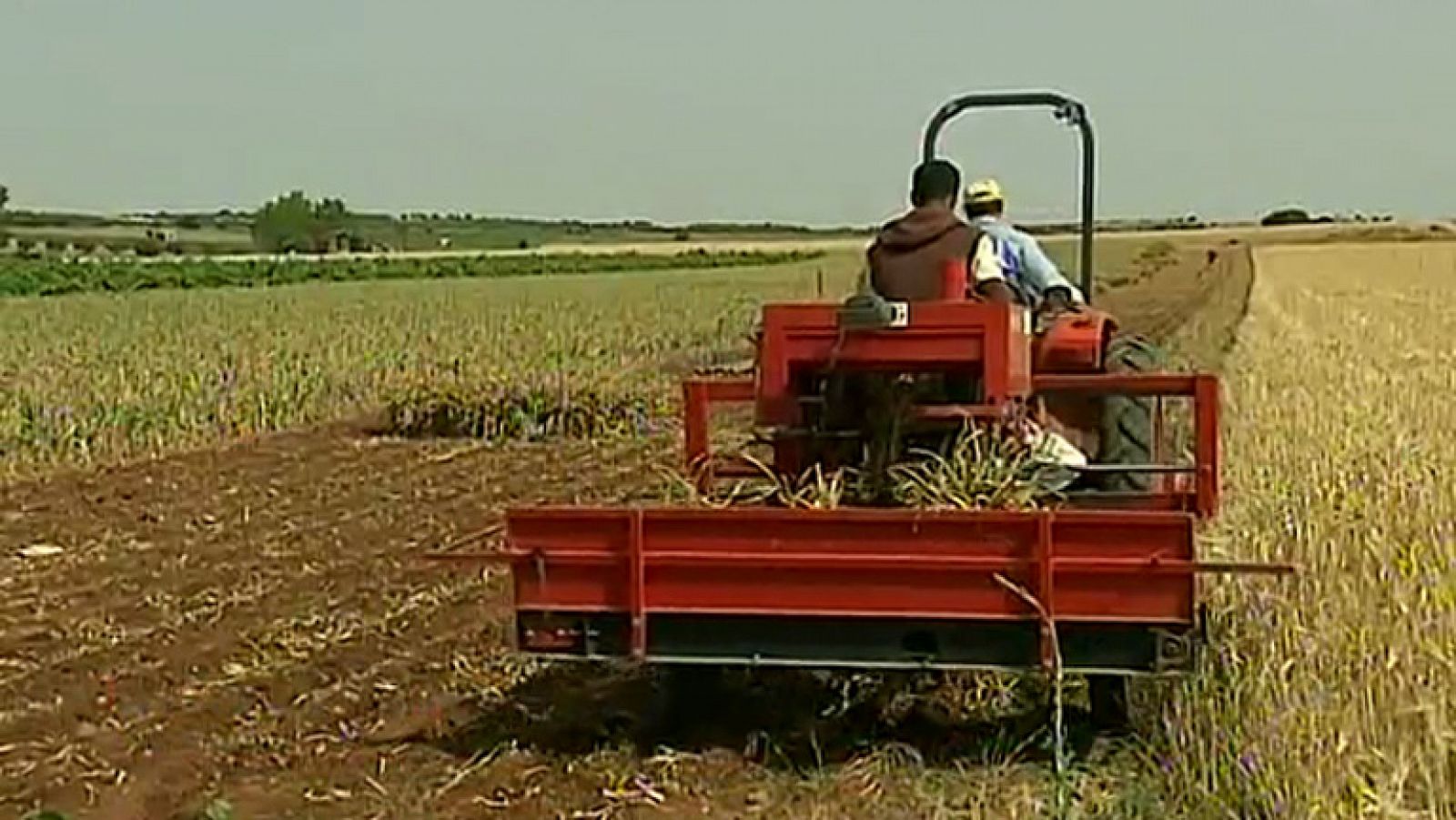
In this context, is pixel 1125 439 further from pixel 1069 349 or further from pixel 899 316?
pixel 899 316

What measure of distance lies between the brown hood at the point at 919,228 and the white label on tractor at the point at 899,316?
1.72 ft

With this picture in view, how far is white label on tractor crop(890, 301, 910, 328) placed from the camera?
7016mm

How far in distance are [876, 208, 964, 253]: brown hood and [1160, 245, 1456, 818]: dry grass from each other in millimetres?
1540

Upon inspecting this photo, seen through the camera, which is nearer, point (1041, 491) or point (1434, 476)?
point (1041, 491)

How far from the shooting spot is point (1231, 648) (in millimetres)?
6840

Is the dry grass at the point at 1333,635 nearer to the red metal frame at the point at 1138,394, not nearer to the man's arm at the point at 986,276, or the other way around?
the red metal frame at the point at 1138,394

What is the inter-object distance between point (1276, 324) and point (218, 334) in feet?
46.2

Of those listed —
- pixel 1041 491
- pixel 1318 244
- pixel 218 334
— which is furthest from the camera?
pixel 1318 244

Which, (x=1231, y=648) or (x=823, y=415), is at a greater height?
(x=823, y=415)

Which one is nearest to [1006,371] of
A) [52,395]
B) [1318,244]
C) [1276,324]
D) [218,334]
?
[52,395]

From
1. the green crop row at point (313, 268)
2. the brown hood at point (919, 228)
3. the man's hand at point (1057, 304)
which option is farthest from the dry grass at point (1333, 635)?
the green crop row at point (313, 268)

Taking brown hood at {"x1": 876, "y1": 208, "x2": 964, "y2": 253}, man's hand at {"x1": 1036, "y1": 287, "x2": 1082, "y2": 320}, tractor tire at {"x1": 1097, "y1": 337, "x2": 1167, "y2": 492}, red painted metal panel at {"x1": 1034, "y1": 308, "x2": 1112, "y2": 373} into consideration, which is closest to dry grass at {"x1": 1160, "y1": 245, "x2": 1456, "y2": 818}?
tractor tire at {"x1": 1097, "y1": 337, "x2": 1167, "y2": 492}

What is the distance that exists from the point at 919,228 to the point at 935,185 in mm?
166

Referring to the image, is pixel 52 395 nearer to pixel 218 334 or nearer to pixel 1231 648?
pixel 218 334
